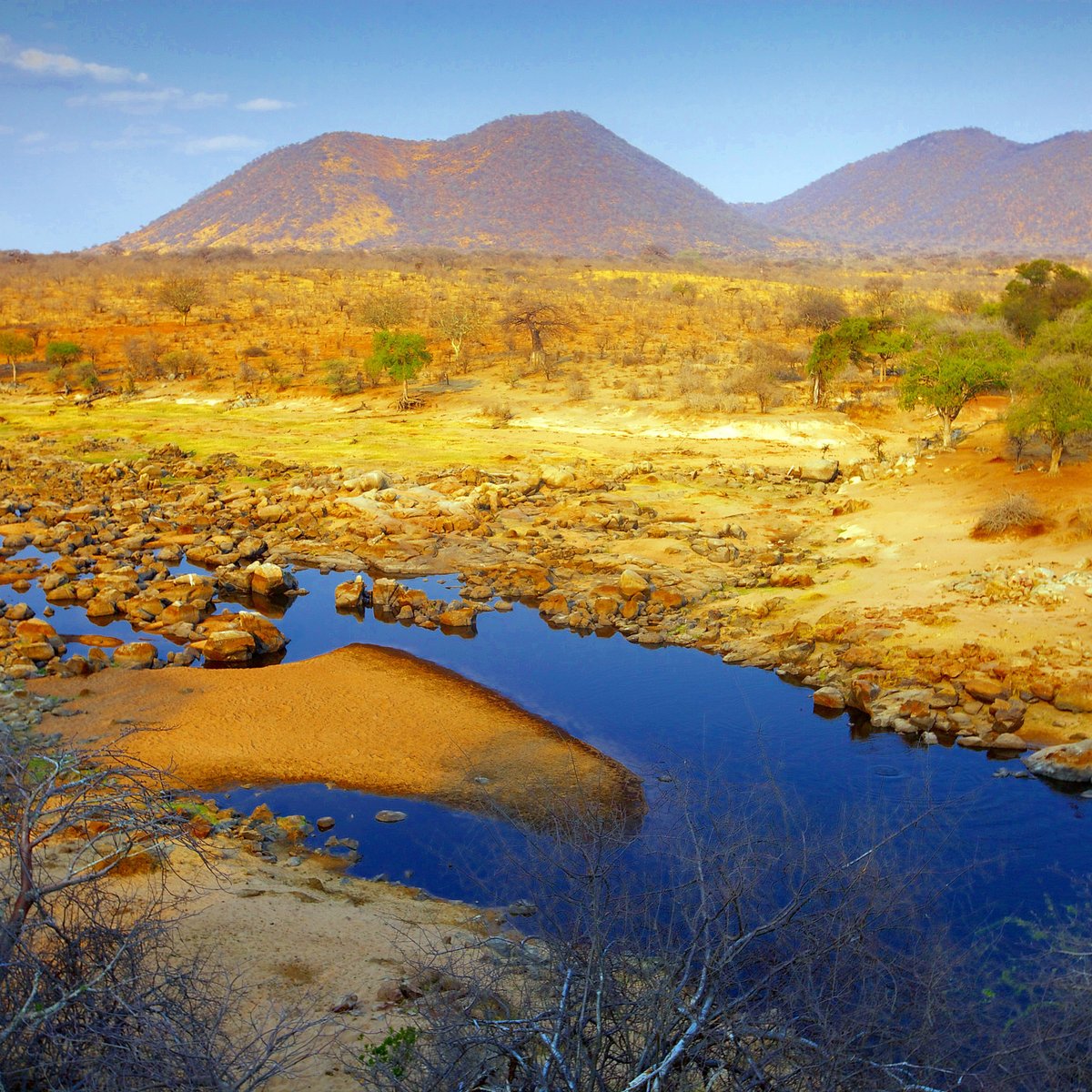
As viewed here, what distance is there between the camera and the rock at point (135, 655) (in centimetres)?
1644

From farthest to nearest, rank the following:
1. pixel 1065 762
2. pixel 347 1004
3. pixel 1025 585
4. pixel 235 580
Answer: pixel 235 580
pixel 1025 585
pixel 1065 762
pixel 347 1004

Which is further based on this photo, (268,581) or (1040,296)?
(1040,296)

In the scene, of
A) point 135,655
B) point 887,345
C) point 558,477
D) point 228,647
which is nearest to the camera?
point 135,655

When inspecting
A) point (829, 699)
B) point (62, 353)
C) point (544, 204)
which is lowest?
point (829, 699)

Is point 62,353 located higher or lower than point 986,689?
higher

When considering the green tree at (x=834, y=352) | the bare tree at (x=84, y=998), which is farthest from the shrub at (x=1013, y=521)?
the bare tree at (x=84, y=998)

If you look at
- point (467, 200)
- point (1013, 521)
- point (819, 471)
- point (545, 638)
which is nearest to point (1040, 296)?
point (819, 471)

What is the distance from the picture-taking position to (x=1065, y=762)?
12.5 metres

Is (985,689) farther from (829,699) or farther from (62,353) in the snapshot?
(62,353)

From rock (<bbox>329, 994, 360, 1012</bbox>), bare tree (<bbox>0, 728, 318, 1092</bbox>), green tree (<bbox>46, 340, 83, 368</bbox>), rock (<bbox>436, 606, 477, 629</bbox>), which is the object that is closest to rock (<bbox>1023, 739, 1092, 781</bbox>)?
rock (<bbox>329, 994, 360, 1012</bbox>)

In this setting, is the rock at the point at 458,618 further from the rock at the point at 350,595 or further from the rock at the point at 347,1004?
the rock at the point at 347,1004

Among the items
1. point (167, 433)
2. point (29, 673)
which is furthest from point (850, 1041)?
point (167, 433)

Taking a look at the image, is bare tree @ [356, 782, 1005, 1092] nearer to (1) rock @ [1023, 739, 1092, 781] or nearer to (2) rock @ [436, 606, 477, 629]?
(1) rock @ [1023, 739, 1092, 781]

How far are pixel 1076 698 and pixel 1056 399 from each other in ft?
33.8
